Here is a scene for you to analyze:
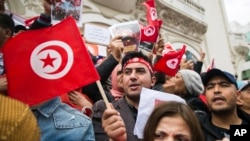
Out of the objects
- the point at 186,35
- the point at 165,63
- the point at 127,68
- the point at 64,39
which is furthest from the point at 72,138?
the point at 186,35

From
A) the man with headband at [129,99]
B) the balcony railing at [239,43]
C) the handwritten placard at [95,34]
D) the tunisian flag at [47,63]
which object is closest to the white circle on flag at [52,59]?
the tunisian flag at [47,63]

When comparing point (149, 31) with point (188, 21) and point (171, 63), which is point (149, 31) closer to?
point (171, 63)

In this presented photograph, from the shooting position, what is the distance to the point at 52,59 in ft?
4.25

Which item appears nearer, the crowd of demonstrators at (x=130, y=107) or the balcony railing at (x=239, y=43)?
the crowd of demonstrators at (x=130, y=107)

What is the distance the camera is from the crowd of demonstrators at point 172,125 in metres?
1.20

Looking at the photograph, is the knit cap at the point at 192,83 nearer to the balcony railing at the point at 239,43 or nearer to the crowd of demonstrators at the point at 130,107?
the crowd of demonstrators at the point at 130,107

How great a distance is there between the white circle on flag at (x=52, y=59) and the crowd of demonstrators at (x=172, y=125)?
0.41m

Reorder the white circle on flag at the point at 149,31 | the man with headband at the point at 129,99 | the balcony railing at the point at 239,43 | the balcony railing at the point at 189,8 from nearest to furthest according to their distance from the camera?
1. the man with headband at the point at 129,99
2. the white circle on flag at the point at 149,31
3. the balcony railing at the point at 189,8
4. the balcony railing at the point at 239,43

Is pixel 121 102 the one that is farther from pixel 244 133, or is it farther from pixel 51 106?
pixel 244 133

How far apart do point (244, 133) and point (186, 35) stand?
6.74 m

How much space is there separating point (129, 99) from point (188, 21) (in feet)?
21.0

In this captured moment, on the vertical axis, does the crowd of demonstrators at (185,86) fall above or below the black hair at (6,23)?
below

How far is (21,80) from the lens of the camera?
124 cm

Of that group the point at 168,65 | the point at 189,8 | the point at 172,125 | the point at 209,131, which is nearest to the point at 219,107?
the point at 209,131
